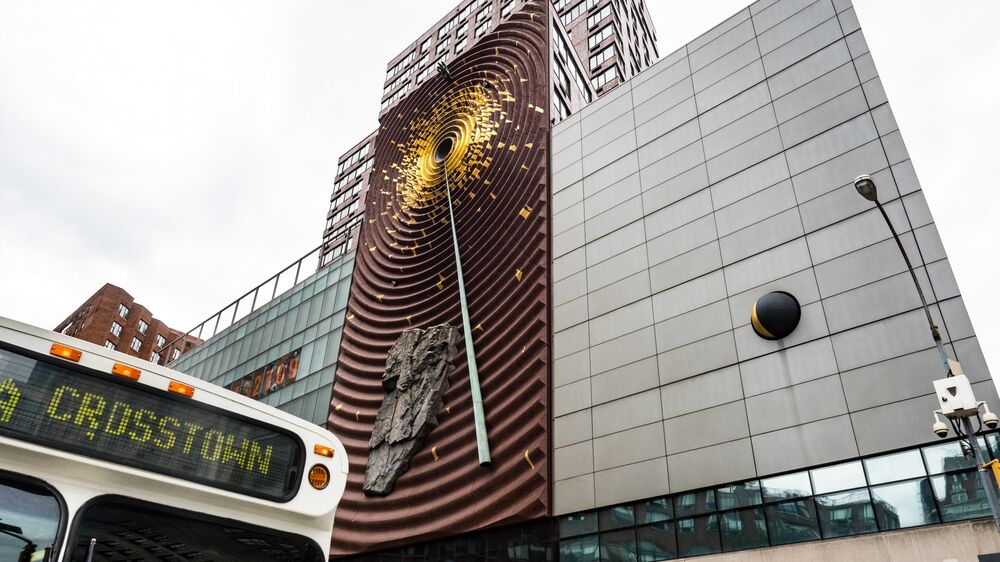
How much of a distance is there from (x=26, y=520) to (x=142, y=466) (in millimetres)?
817

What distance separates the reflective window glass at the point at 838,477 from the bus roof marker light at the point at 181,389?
14.9 meters

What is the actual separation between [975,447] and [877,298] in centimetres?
780

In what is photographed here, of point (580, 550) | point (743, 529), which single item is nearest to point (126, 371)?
point (743, 529)

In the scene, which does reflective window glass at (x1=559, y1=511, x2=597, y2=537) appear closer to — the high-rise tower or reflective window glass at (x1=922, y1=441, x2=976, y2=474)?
reflective window glass at (x1=922, y1=441, x2=976, y2=474)

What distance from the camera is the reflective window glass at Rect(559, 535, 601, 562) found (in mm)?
19062

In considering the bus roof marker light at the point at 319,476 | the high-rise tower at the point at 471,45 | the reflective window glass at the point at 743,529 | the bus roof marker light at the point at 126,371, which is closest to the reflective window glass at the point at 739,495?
the reflective window glass at the point at 743,529

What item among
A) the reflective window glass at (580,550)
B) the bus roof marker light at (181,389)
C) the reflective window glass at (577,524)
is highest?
the reflective window glass at (577,524)

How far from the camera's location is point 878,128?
18938 millimetres

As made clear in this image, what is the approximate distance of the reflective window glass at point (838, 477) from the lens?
15570mm

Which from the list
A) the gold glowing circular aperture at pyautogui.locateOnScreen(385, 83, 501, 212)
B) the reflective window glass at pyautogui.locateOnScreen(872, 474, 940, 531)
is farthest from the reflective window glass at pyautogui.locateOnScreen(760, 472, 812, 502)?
the gold glowing circular aperture at pyautogui.locateOnScreen(385, 83, 501, 212)

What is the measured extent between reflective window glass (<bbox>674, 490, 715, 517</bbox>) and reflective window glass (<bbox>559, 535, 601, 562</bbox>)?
2.66 meters

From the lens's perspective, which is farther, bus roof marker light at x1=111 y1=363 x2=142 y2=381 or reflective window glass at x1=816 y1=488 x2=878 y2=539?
reflective window glass at x1=816 y1=488 x2=878 y2=539

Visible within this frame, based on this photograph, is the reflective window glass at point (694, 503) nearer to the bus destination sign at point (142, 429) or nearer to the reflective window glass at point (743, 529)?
the reflective window glass at point (743, 529)

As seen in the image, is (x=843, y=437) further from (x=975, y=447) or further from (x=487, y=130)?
(x=487, y=130)
